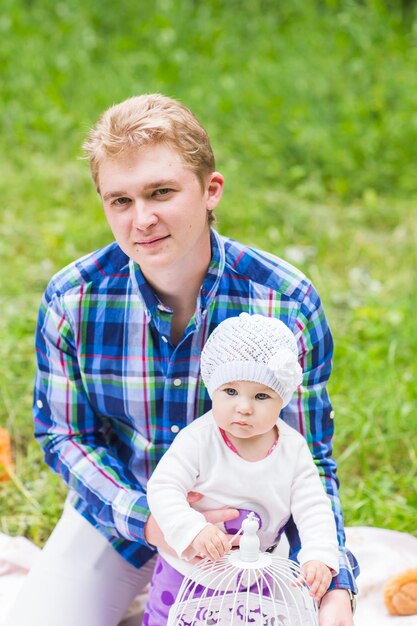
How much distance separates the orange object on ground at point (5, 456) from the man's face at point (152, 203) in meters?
1.27

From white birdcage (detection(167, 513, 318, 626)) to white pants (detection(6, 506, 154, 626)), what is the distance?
34cm

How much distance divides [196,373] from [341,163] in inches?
130

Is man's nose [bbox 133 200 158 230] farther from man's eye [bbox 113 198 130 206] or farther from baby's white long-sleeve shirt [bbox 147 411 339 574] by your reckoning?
baby's white long-sleeve shirt [bbox 147 411 339 574]

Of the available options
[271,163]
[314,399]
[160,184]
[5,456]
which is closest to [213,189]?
[160,184]

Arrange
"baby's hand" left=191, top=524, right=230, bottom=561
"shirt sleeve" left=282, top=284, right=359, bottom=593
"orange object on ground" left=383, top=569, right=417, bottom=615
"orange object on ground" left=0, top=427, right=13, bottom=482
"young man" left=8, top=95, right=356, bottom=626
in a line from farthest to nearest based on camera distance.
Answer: "orange object on ground" left=0, top=427, right=13, bottom=482
"orange object on ground" left=383, top=569, right=417, bottom=615
"shirt sleeve" left=282, top=284, right=359, bottom=593
"young man" left=8, top=95, right=356, bottom=626
"baby's hand" left=191, top=524, right=230, bottom=561

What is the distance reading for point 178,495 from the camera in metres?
1.71

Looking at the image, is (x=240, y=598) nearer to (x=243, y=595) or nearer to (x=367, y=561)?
(x=243, y=595)

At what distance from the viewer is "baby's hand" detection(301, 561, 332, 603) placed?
1647 mm

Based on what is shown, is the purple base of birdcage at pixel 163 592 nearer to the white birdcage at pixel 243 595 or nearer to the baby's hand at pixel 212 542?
the white birdcage at pixel 243 595

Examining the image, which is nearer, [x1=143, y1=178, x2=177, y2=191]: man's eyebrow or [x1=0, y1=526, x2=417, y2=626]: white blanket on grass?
[x1=143, y1=178, x2=177, y2=191]: man's eyebrow

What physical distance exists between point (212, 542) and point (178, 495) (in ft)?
0.42

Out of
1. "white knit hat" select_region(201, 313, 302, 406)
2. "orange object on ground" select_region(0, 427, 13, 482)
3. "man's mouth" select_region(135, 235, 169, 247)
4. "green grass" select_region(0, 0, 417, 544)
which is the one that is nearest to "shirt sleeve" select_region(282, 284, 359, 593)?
"white knit hat" select_region(201, 313, 302, 406)

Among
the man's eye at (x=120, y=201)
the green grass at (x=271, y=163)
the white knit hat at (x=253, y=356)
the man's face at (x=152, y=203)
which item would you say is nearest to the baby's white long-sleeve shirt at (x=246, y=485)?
the white knit hat at (x=253, y=356)

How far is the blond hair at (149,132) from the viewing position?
179cm
